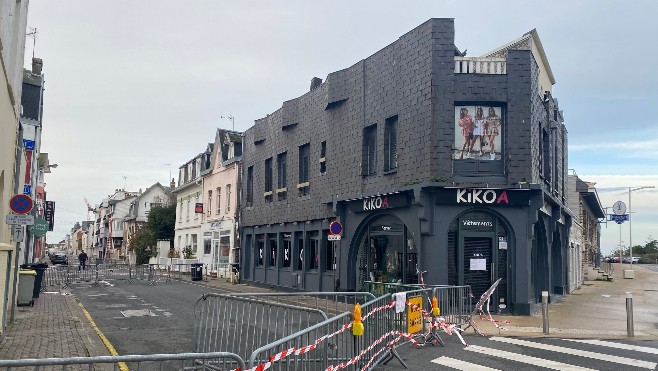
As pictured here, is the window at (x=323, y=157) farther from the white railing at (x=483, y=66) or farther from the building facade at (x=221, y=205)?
the building facade at (x=221, y=205)

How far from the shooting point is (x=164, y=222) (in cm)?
5634

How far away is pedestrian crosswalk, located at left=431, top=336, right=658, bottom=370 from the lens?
979cm

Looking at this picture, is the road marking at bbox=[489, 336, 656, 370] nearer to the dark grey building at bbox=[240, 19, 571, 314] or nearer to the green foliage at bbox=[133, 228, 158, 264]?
the dark grey building at bbox=[240, 19, 571, 314]

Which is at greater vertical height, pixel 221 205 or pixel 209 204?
pixel 209 204

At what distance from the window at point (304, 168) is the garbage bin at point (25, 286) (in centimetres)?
1175

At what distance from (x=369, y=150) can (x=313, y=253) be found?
606 centimetres

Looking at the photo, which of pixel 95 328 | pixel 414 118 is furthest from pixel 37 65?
pixel 414 118

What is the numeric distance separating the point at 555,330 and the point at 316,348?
956 centimetres

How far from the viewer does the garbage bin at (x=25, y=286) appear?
17188 millimetres

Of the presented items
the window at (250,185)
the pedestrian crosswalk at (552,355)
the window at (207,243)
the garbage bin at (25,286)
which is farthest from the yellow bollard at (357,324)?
the window at (207,243)

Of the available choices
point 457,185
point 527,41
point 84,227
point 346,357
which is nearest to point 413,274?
point 457,185

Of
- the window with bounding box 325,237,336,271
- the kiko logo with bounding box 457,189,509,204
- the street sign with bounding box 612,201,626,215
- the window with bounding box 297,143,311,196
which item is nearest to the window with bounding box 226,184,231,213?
the window with bounding box 297,143,311,196

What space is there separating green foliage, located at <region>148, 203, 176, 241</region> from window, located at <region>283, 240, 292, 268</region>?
3112 cm

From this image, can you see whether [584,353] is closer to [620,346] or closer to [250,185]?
[620,346]
